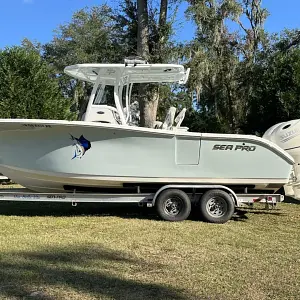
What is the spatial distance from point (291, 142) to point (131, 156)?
3213mm

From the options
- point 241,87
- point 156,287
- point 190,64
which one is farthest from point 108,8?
point 156,287

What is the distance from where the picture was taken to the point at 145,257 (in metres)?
5.23

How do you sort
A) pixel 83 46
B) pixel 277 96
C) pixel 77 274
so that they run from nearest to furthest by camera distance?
pixel 77 274, pixel 277 96, pixel 83 46

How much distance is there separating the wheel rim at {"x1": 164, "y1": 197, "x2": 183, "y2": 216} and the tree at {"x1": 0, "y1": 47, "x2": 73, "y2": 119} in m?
8.49

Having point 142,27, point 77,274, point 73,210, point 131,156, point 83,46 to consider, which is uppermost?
point 83,46

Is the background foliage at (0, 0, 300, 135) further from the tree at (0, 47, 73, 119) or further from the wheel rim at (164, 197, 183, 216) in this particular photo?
the wheel rim at (164, 197, 183, 216)

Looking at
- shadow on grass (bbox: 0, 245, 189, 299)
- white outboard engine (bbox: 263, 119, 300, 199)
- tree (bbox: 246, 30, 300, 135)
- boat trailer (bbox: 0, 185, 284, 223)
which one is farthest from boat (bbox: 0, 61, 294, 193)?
tree (bbox: 246, 30, 300, 135)

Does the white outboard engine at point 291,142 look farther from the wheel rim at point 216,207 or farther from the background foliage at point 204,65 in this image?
the background foliage at point 204,65

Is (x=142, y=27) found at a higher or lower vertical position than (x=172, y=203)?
higher

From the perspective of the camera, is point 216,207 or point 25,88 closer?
point 216,207

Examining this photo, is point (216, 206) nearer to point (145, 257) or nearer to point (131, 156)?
point (131, 156)

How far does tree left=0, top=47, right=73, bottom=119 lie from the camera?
14.4 metres

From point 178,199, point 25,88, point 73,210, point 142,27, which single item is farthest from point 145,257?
point 25,88

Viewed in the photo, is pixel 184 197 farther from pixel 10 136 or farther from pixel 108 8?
pixel 108 8
